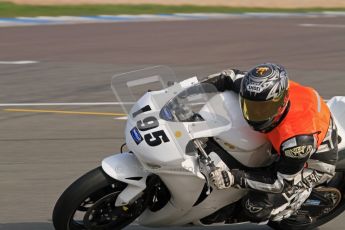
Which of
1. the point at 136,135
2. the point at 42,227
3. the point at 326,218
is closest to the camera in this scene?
the point at 136,135

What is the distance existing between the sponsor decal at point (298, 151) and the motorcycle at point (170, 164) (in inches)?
10.5

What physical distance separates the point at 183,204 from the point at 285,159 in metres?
0.72

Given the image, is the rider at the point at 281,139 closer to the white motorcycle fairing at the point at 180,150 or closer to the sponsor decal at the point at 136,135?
the white motorcycle fairing at the point at 180,150

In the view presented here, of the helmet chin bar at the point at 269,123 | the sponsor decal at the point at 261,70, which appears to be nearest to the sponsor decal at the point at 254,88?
the sponsor decal at the point at 261,70

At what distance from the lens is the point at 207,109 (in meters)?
5.90

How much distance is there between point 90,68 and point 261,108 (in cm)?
1146

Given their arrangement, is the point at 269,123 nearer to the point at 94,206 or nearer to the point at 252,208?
the point at 252,208

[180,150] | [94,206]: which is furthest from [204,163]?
[94,206]

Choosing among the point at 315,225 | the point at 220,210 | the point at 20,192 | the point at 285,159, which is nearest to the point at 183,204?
the point at 220,210

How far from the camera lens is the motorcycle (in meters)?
5.74

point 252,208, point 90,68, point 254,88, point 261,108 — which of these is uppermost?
point 254,88

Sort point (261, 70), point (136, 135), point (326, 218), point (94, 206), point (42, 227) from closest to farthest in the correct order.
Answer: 1. point (261, 70)
2. point (136, 135)
3. point (94, 206)
4. point (326, 218)
5. point (42, 227)

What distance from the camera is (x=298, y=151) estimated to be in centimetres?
564

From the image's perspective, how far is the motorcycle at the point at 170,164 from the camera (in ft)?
18.8
